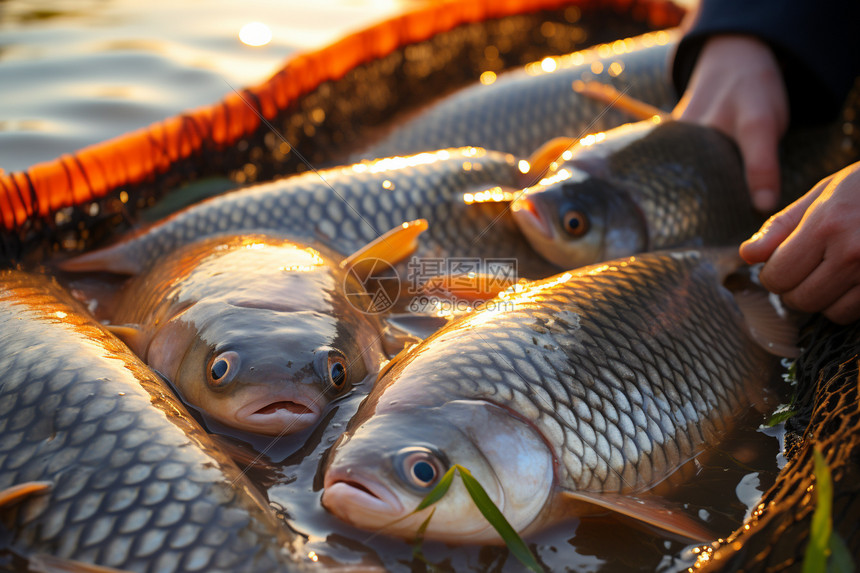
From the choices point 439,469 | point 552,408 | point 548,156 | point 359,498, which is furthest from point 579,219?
point 359,498

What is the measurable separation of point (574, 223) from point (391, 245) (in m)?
0.68

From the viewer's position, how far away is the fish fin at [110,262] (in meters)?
2.47

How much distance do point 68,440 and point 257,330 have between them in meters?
0.54

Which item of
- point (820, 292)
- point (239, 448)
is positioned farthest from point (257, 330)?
point (820, 292)

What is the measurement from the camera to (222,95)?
4.75 metres

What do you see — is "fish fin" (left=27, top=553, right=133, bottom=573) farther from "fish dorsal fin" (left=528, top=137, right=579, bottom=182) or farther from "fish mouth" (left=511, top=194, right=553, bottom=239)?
"fish dorsal fin" (left=528, top=137, right=579, bottom=182)

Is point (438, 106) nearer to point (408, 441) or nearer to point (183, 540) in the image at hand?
point (408, 441)

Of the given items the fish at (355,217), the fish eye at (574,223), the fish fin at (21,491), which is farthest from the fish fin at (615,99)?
the fish fin at (21,491)

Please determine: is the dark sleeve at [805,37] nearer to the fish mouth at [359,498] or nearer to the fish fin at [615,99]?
the fish fin at [615,99]

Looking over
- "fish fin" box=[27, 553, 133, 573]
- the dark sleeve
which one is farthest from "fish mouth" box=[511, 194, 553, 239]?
"fish fin" box=[27, 553, 133, 573]

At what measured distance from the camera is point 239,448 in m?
1.76

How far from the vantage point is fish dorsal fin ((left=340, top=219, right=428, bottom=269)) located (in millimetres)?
2348

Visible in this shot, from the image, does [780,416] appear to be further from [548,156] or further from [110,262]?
[110,262]

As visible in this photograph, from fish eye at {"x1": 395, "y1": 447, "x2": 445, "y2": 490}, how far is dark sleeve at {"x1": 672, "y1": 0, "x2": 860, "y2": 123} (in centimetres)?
252
